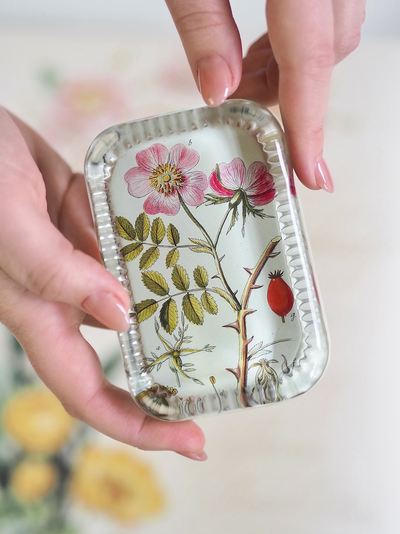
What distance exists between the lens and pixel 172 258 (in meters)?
0.48

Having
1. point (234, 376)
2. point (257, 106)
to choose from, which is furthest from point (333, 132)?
point (234, 376)

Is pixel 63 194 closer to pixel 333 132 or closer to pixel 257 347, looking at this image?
pixel 257 347

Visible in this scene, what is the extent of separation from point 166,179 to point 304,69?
0.50 ft

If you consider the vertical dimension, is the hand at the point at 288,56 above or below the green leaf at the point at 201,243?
above

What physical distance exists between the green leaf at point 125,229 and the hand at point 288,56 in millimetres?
132

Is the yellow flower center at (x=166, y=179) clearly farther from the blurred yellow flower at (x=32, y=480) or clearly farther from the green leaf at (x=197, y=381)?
the blurred yellow flower at (x=32, y=480)

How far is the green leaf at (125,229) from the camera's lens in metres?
0.48

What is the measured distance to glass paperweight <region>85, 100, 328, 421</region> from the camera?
0.47m

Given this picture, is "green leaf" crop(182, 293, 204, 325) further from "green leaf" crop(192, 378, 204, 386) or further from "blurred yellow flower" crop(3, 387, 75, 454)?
"blurred yellow flower" crop(3, 387, 75, 454)

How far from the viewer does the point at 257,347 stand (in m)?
0.47

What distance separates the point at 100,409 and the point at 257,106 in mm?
339

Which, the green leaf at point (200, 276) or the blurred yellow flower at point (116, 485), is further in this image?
the blurred yellow flower at point (116, 485)

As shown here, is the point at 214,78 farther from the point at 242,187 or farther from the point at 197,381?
the point at 197,381

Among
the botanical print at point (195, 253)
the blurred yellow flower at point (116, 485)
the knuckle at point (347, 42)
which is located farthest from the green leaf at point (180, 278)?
the blurred yellow flower at point (116, 485)
